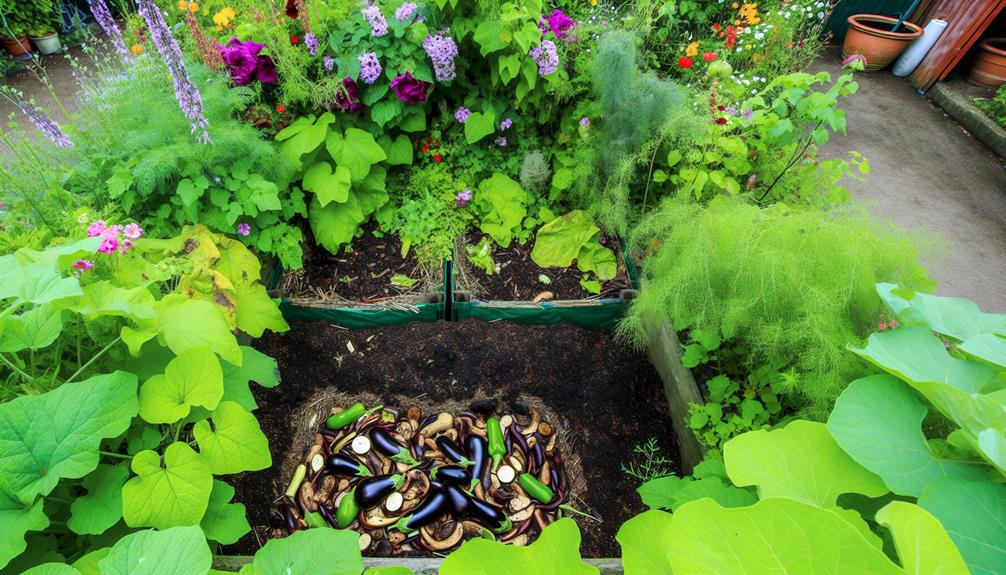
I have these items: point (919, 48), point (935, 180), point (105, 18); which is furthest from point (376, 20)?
point (919, 48)

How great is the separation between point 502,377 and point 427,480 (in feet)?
1.82

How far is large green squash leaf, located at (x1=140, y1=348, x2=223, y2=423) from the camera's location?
3.74ft

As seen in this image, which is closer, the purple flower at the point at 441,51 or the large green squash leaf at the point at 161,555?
the large green squash leaf at the point at 161,555

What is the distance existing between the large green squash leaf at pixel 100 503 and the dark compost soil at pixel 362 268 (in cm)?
140

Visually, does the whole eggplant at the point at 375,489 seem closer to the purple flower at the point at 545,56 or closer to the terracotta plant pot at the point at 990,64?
the purple flower at the point at 545,56

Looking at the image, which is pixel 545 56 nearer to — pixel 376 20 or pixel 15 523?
pixel 376 20

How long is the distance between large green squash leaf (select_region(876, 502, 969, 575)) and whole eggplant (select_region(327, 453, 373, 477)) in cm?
164

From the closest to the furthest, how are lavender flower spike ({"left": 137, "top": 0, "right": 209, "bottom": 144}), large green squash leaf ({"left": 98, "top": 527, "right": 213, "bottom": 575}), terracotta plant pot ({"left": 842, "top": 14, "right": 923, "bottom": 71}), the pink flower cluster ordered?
large green squash leaf ({"left": 98, "top": 527, "right": 213, "bottom": 575}), the pink flower cluster, lavender flower spike ({"left": 137, "top": 0, "right": 209, "bottom": 144}), terracotta plant pot ({"left": 842, "top": 14, "right": 923, "bottom": 71})

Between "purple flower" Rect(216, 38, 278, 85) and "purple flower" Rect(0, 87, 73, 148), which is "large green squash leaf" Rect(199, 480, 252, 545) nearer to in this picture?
"purple flower" Rect(0, 87, 73, 148)

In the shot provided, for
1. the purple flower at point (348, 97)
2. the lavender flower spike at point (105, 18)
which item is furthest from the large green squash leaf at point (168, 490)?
the lavender flower spike at point (105, 18)

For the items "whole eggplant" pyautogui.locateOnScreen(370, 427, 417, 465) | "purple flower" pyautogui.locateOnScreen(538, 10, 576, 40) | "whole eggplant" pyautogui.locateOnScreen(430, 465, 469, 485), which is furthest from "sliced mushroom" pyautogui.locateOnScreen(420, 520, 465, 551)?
"purple flower" pyautogui.locateOnScreen(538, 10, 576, 40)

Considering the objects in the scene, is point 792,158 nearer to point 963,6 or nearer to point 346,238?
point 346,238

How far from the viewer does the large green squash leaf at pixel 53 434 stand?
91 cm

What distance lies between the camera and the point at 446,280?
247 cm
